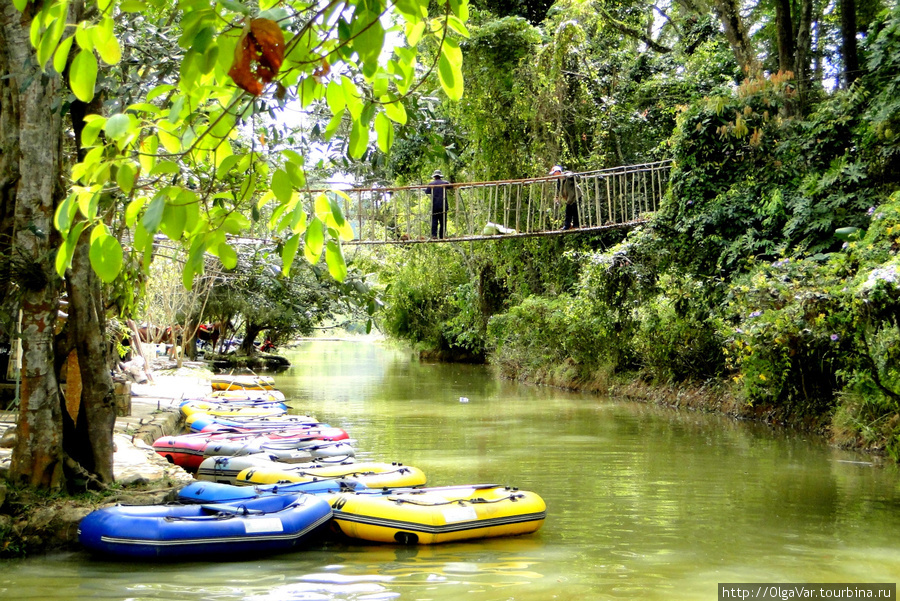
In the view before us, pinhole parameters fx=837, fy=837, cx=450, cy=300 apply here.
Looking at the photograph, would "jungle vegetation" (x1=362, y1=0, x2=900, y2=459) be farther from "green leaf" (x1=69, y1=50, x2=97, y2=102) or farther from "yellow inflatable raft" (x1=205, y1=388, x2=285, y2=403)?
"yellow inflatable raft" (x1=205, y1=388, x2=285, y2=403)

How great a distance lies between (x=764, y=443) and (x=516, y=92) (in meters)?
10.0

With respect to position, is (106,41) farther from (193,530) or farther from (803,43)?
(803,43)

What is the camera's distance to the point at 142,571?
541 centimetres

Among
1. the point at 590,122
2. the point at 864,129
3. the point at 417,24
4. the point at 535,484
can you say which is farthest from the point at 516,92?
the point at 417,24

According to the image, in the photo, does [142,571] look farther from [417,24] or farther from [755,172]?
[755,172]

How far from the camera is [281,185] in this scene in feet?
5.64

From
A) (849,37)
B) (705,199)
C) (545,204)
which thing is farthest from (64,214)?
(545,204)

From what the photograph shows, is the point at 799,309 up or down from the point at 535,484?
up

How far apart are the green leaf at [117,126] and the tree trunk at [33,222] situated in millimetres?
4478

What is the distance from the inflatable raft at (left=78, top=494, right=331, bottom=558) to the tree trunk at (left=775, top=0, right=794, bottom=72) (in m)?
11.0

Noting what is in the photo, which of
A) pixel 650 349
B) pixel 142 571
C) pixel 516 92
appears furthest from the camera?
pixel 516 92

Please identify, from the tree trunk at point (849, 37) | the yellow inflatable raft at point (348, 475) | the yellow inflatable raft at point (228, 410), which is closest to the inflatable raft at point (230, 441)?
the yellow inflatable raft at point (348, 475)

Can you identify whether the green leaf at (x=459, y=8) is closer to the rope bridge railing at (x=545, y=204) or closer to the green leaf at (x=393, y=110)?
the green leaf at (x=393, y=110)

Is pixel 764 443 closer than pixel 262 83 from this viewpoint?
No
